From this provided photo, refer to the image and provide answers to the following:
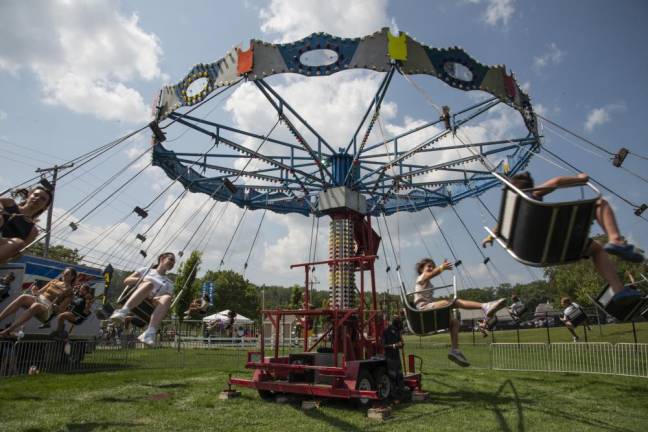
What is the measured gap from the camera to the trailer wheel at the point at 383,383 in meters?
9.52

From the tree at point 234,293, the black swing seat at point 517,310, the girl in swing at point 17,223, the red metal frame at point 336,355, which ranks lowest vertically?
the red metal frame at point 336,355

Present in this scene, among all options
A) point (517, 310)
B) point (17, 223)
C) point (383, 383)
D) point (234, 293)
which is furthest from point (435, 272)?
point (234, 293)

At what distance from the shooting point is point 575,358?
15.6 meters

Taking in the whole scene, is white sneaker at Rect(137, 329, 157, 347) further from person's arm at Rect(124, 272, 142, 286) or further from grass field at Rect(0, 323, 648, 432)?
grass field at Rect(0, 323, 648, 432)

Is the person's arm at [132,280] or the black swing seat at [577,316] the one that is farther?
the black swing seat at [577,316]

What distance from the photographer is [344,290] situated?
40.4 feet

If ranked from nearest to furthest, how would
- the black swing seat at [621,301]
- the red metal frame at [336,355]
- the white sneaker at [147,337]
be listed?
the black swing seat at [621,301]
the white sneaker at [147,337]
the red metal frame at [336,355]

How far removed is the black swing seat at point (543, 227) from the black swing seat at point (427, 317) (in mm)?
2360

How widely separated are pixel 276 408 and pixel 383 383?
2.37 meters

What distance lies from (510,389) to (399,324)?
10.3ft

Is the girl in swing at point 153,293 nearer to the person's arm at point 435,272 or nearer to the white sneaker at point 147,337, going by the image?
the white sneaker at point 147,337

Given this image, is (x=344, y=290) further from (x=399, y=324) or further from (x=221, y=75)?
(x=221, y=75)

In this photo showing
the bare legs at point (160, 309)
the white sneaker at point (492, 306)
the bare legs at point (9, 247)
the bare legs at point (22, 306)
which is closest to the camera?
the bare legs at point (9, 247)

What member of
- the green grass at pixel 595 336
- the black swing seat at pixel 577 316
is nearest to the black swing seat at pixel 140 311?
the black swing seat at pixel 577 316
